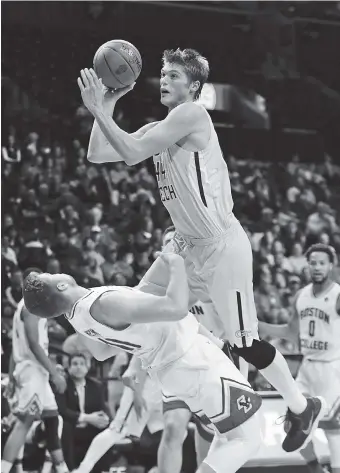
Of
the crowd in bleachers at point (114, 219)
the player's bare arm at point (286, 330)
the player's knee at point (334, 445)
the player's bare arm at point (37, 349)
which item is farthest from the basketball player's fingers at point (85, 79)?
the crowd in bleachers at point (114, 219)

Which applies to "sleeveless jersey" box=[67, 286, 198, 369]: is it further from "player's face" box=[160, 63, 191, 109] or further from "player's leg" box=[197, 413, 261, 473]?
"player's face" box=[160, 63, 191, 109]

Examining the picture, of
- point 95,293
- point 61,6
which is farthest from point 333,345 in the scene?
point 61,6

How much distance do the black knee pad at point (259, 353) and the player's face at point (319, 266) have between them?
2406 millimetres

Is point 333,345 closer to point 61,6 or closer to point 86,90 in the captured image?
point 86,90

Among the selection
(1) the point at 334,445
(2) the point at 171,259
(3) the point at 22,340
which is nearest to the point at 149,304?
(2) the point at 171,259

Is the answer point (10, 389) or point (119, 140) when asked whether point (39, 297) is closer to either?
point (119, 140)

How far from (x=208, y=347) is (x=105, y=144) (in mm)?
1225

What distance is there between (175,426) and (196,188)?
1.88 metres

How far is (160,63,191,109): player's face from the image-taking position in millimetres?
4570

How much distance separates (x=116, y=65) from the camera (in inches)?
178

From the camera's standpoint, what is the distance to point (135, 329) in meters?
4.30

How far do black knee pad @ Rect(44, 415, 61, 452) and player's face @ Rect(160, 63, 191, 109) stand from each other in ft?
11.9

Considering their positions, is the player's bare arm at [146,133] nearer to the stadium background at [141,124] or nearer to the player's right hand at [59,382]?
the player's right hand at [59,382]

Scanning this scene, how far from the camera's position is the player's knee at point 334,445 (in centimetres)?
659
